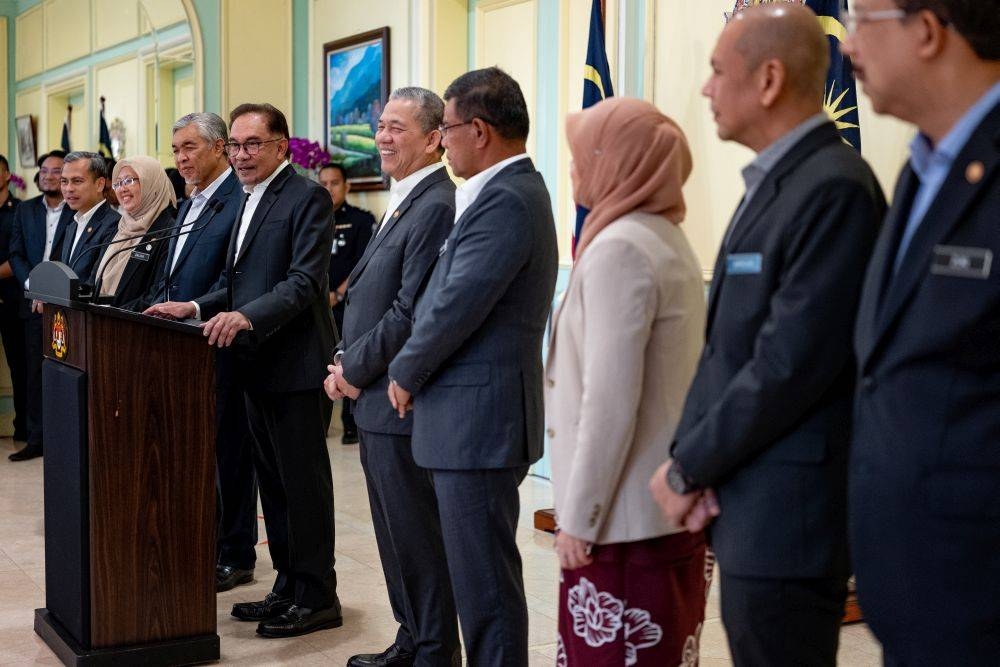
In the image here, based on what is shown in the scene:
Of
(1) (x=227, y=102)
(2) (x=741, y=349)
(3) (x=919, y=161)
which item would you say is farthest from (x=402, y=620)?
(1) (x=227, y=102)

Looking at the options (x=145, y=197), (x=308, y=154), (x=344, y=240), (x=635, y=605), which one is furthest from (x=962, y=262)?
(x=308, y=154)

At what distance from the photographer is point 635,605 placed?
6.48ft

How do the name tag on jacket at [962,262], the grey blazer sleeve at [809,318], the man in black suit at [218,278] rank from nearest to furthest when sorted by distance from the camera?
1. the name tag on jacket at [962,262]
2. the grey blazer sleeve at [809,318]
3. the man in black suit at [218,278]

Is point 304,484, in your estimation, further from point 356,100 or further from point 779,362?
point 356,100

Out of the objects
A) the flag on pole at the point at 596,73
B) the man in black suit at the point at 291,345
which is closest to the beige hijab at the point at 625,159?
the man in black suit at the point at 291,345

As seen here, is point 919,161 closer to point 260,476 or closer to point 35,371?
point 260,476

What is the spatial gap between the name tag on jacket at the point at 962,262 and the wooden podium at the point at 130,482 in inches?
84.5

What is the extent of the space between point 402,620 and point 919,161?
2031 millimetres

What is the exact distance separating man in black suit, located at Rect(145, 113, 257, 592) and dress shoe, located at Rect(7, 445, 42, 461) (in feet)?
9.63

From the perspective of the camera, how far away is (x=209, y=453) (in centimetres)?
320

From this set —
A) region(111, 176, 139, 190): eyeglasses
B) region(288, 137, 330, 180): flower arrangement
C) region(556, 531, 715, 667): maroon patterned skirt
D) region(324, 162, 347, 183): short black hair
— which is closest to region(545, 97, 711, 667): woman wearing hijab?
region(556, 531, 715, 667): maroon patterned skirt

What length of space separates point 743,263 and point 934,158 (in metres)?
0.30

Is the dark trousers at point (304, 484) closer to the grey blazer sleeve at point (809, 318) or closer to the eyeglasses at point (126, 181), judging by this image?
the eyeglasses at point (126, 181)

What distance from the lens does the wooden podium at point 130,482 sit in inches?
119
